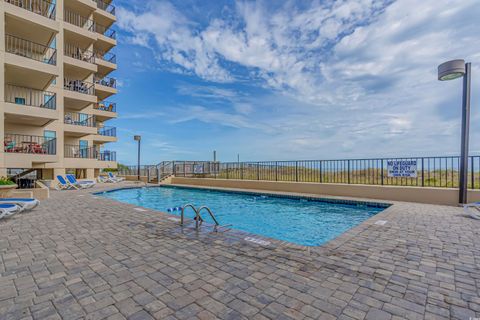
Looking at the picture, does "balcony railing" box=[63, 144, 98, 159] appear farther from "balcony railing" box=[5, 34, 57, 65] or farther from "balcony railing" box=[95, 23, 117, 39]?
"balcony railing" box=[95, 23, 117, 39]

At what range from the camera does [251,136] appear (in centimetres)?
2644

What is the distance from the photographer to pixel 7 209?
6105 millimetres

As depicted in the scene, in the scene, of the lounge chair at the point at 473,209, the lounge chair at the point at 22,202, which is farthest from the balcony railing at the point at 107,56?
the lounge chair at the point at 473,209

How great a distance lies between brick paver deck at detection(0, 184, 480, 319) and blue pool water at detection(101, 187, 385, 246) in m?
1.93

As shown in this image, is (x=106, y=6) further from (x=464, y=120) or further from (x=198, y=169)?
(x=464, y=120)

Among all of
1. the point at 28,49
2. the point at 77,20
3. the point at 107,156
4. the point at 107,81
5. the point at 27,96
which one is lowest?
the point at 107,156

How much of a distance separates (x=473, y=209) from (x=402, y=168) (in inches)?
104

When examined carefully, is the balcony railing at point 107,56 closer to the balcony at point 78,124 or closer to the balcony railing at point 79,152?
the balcony at point 78,124

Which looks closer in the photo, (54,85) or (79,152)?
(54,85)

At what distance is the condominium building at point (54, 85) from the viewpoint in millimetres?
12320

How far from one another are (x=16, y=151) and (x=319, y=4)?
16.5 metres

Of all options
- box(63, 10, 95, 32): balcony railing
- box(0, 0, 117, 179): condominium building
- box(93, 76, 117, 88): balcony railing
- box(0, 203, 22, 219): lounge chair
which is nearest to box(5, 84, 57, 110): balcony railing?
box(0, 0, 117, 179): condominium building

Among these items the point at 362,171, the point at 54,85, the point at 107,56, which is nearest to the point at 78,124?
the point at 54,85

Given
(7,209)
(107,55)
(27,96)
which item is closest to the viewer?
(7,209)
